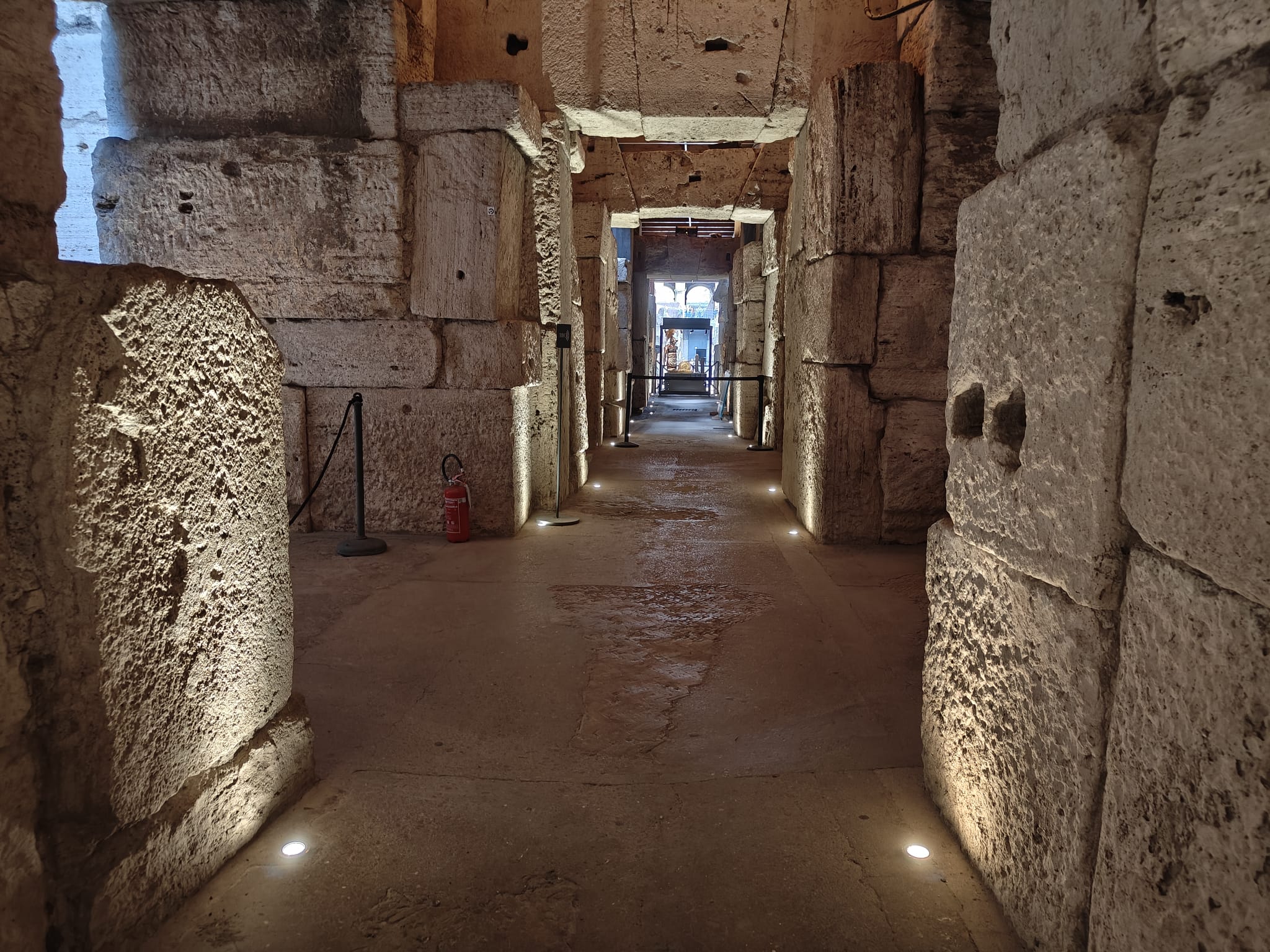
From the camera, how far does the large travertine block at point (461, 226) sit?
16.2 ft

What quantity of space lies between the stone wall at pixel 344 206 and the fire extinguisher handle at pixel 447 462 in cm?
5

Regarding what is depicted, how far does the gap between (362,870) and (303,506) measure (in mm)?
3386

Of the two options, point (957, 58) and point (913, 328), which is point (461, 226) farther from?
point (957, 58)

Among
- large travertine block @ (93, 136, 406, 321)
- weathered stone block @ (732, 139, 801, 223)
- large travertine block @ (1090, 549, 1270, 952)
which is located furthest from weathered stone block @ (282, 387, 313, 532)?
Answer: weathered stone block @ (732, 139, 801, 223)

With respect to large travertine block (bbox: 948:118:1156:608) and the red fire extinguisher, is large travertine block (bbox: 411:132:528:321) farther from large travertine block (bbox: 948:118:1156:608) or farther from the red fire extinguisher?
large travertine block (bbox: 948:118:1156:608)

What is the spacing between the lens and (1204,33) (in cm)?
117

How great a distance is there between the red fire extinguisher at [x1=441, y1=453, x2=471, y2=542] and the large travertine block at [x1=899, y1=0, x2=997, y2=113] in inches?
146

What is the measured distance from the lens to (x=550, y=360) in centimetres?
610

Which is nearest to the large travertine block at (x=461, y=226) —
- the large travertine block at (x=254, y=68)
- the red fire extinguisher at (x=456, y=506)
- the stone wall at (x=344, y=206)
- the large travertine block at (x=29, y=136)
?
the stone wall at (x=344, y=206)

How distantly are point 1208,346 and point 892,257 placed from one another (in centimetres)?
404

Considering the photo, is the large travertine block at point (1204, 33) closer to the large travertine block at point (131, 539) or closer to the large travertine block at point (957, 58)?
the large travertine block at point (131, 539)

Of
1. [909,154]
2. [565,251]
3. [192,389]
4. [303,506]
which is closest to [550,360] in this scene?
[565,251]

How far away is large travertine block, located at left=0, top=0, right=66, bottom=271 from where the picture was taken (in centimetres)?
150

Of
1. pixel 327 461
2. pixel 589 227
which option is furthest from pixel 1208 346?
pixel 589 227
